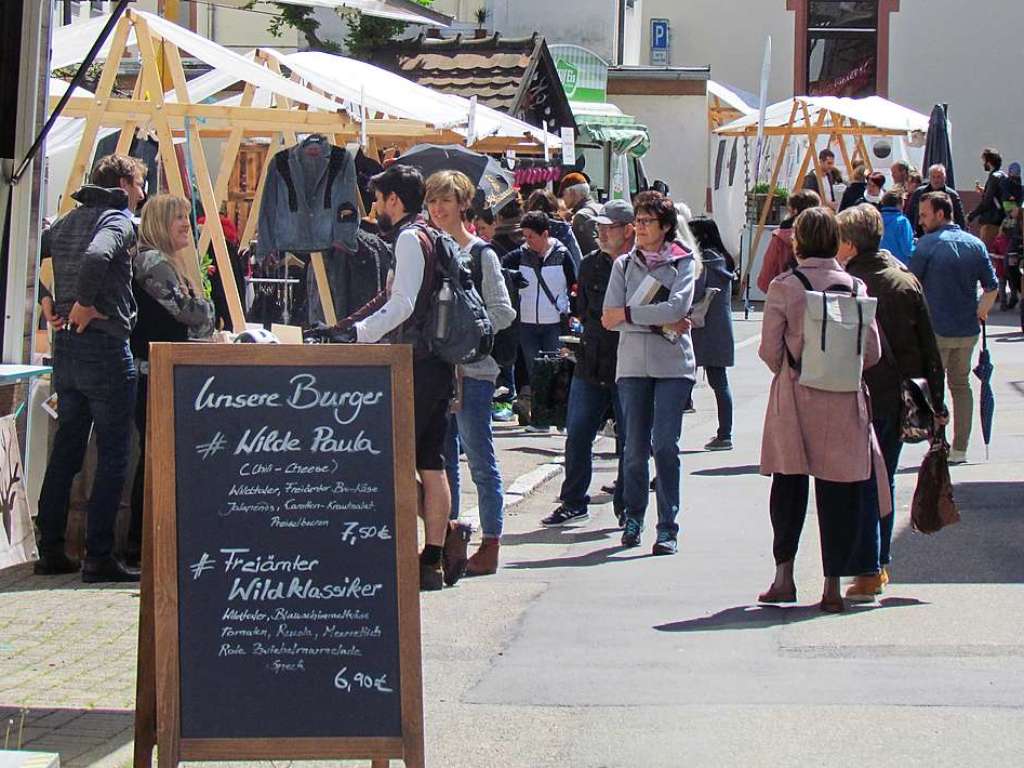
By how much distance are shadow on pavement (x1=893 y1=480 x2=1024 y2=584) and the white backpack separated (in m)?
1.38

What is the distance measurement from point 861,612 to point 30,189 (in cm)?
407

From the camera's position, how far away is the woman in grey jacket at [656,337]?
9133 mm

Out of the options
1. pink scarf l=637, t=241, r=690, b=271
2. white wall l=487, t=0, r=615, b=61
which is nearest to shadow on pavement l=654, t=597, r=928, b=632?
pink scarf l=637, t=241, r=690, b=271

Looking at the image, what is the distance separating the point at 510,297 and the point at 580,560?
12.2 feet

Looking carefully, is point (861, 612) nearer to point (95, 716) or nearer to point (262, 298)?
point (95, 716)

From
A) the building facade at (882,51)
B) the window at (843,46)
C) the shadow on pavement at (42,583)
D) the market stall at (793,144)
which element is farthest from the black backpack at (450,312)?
the window at (843,46)

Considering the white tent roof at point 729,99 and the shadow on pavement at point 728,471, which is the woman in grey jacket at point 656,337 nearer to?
the shadow on pavement at point 728,471

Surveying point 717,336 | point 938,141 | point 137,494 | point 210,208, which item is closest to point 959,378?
point 717,336

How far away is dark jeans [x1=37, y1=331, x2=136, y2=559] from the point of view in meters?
8.26

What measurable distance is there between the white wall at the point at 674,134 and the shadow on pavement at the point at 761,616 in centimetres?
2438

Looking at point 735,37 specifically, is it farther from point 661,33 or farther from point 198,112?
point 198,112

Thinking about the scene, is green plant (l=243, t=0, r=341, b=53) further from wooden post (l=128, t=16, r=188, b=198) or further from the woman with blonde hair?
the woman with blonde hair

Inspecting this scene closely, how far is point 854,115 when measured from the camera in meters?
25.1

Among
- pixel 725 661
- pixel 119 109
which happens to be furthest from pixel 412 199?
pixel 119 109
